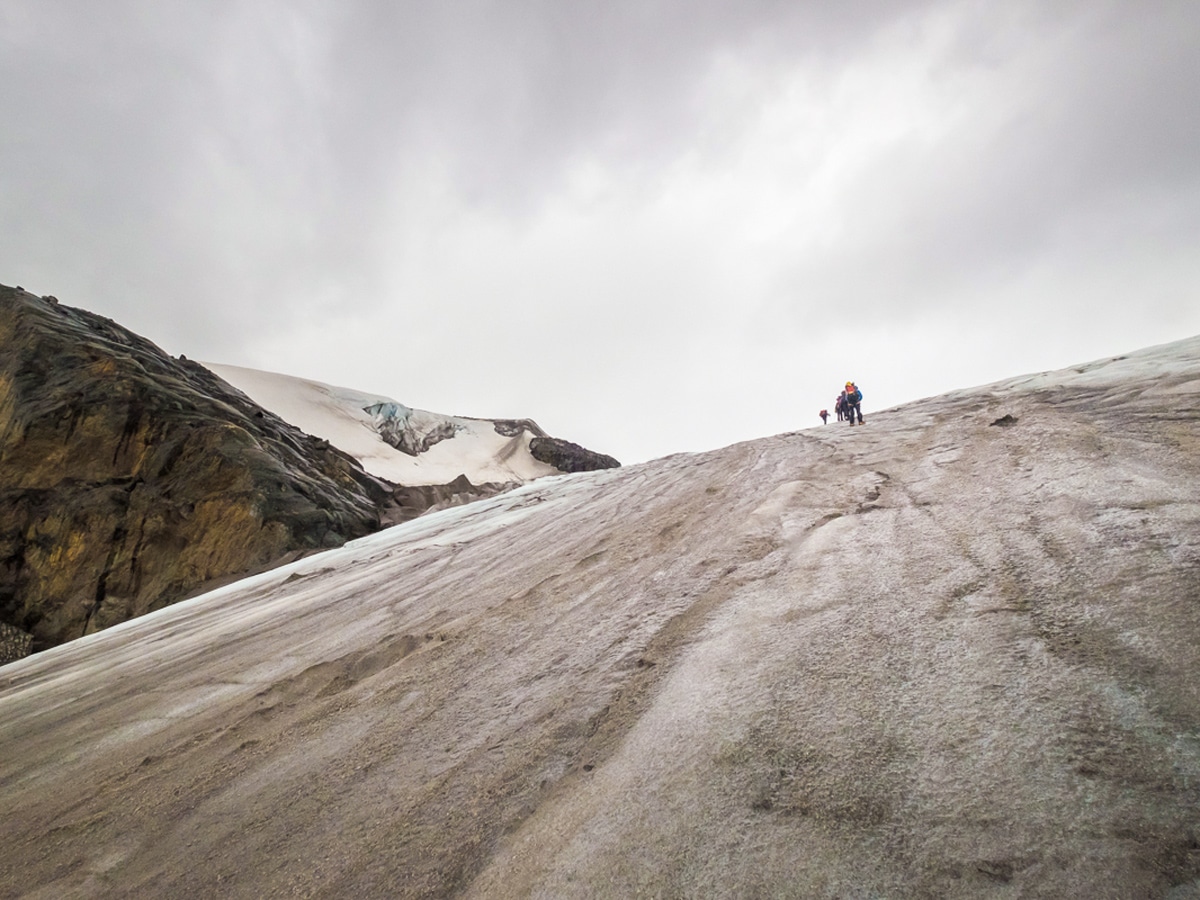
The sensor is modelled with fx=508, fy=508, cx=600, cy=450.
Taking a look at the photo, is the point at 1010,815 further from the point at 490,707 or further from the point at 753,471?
the point at 753,471

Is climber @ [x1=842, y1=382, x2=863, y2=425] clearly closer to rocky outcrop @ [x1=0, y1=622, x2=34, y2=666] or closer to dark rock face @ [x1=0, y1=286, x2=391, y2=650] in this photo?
dark rock face @ [x1=0, y1=286, x2=391, y2=650]

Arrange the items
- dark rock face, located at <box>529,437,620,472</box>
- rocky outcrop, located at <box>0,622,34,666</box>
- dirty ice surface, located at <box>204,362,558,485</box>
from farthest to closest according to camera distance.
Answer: dark rock face, located at <box>529,437,620,472</box>
dirty ice surface, located at <box>204,362,558,485</box>
rocky outcrop, located at <box>0,622,34,666</box>

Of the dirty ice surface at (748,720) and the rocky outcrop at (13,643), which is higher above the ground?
the dirty ice surface at (748,720)

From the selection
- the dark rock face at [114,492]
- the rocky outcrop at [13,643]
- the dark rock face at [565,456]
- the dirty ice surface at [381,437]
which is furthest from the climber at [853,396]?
the dark rock face at [565,456]

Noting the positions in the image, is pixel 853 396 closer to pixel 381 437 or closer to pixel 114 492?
pixel 114 492

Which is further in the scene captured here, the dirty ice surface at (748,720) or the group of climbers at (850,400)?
the group of climbers at (850,400)

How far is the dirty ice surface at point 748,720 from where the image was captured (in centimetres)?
123

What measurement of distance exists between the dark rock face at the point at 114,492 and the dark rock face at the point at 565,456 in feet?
71.6

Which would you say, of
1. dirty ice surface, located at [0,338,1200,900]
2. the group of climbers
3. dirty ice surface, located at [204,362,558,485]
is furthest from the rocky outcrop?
the group of climbers

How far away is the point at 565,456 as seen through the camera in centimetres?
3803

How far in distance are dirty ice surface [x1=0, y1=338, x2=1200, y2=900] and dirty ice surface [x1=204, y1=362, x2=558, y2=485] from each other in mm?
29457

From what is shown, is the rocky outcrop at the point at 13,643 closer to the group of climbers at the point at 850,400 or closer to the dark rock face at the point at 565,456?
the group of climbers at the point at 850,400

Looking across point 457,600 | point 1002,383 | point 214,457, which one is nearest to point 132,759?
point 457,600

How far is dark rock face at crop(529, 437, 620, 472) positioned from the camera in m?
37.6
